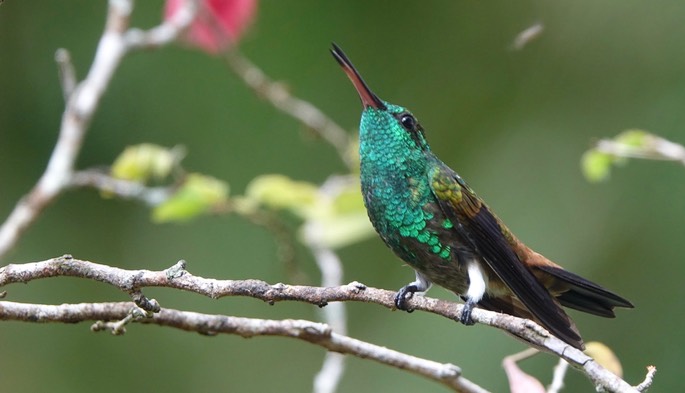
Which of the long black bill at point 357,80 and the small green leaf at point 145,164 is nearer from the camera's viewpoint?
the long black bill at point 357,80

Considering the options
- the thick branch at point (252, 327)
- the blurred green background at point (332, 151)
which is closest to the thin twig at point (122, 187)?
the thick branch at point (252, 327)

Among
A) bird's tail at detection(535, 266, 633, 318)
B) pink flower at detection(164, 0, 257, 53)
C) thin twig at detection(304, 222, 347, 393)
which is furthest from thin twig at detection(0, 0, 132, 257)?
bird's tail at detection(535, 266, 633, 318)

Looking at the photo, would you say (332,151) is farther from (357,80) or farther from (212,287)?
(212,287)

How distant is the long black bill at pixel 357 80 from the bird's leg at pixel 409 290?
1.67 ft

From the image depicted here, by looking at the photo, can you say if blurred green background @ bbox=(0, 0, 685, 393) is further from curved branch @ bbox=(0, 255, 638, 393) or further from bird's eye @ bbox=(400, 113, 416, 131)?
curved branch @ bbox=(0, 255, 638, 393)

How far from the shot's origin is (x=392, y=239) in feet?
8.41

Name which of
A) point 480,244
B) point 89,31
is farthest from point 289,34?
point 480,244

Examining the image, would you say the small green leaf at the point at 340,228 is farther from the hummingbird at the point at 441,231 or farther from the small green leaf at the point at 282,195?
the hummingbird at the point at 441,231

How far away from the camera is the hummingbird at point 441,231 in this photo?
2.56 meters

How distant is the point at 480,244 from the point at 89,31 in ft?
15.4

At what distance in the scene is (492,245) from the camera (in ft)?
8.61

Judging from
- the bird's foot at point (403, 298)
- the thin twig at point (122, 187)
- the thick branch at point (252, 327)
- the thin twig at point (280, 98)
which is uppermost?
the thin twig at point (280, 98)

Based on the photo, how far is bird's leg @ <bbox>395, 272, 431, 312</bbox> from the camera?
7.34ft

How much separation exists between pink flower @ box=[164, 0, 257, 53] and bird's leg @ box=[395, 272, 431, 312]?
1854 mm
